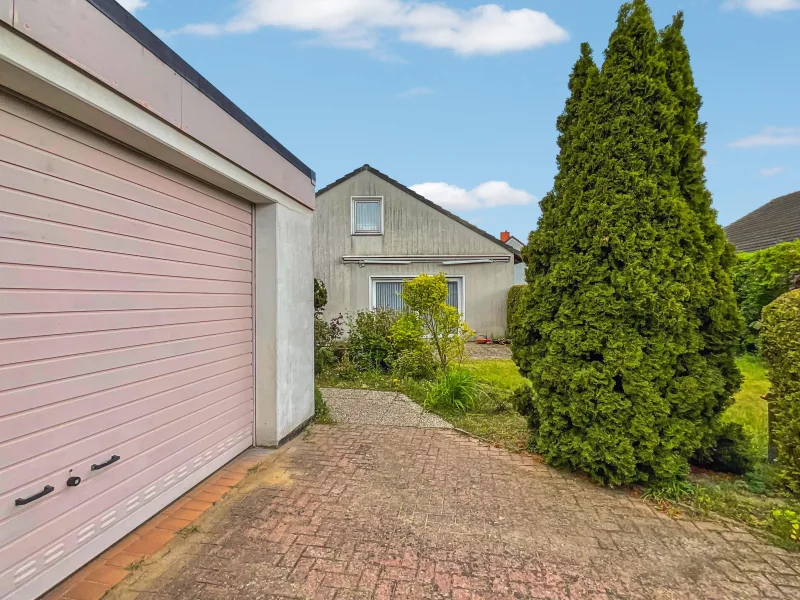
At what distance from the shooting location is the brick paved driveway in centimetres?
228

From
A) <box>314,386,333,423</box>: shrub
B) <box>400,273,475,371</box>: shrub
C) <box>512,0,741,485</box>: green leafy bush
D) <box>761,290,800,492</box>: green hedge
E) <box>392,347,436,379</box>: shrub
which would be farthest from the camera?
<box>392,347,436,379</box>: shrub

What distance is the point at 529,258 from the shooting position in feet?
13.3

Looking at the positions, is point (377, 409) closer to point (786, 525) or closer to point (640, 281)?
point (640, 281)

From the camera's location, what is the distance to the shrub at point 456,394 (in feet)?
19.5

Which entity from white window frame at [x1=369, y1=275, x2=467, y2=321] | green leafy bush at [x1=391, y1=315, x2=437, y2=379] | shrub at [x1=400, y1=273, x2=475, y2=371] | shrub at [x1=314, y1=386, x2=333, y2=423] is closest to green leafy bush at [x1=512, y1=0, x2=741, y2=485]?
shrub at [x1=314, y1=386, x2=333, y2=423]

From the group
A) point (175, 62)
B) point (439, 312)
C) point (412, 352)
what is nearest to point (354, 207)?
point (412, 352)

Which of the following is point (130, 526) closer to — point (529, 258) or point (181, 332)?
point (181, 332)

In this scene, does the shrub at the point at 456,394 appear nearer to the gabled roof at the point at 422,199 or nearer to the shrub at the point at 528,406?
the shrub at the point at 528,406

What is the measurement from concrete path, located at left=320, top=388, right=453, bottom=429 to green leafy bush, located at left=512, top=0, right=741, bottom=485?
2164 millimetres

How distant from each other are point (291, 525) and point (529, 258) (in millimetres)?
3084

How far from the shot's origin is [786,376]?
3168mm

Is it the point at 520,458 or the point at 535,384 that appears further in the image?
the point at 520,458

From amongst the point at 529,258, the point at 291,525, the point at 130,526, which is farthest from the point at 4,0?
the point at 529,258

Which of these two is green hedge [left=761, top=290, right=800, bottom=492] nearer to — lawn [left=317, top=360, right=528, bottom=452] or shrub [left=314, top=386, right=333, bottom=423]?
lawn [left=317, top=360, right=528, bottom=452]
